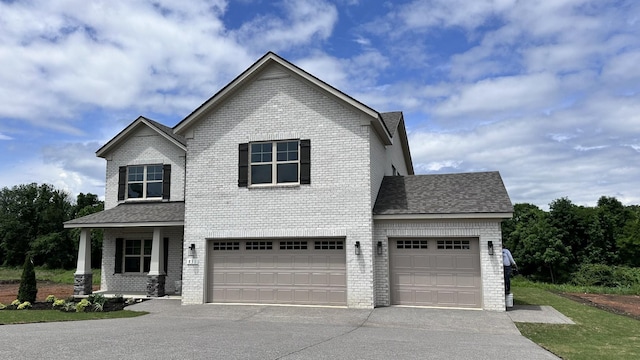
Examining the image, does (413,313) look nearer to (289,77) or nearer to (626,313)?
(626,313)

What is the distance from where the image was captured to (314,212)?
49.2 feet

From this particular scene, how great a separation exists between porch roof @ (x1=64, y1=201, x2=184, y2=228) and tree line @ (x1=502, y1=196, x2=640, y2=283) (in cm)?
2880

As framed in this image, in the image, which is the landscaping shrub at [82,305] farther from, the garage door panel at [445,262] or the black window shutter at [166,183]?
the garage door panel at [445,262]

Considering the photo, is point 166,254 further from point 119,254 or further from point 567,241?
point 567,241

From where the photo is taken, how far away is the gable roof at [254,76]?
1496 centimetres

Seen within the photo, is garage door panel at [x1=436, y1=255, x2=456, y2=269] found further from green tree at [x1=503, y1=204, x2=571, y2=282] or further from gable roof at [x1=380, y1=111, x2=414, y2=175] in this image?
green tree at [x1=503, y1=204, x2=571, y2=282]

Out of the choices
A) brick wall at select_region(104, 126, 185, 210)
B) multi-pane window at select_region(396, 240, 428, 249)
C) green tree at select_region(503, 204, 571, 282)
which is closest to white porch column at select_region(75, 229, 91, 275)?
brick wall at select_region(104, 126, 185, 210)

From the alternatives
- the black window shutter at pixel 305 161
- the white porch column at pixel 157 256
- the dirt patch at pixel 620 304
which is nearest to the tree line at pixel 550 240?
the dirt patch at pixel 620 304

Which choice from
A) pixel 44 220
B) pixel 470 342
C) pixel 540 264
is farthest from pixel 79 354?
pixel 44 220

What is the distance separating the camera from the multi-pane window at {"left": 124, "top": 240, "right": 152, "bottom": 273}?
19875 mm

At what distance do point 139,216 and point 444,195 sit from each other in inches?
464

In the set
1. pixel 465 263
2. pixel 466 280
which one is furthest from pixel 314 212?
pixel 466 280

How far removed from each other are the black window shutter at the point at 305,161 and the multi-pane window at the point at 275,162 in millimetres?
200

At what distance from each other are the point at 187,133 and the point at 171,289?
22.5 ft
